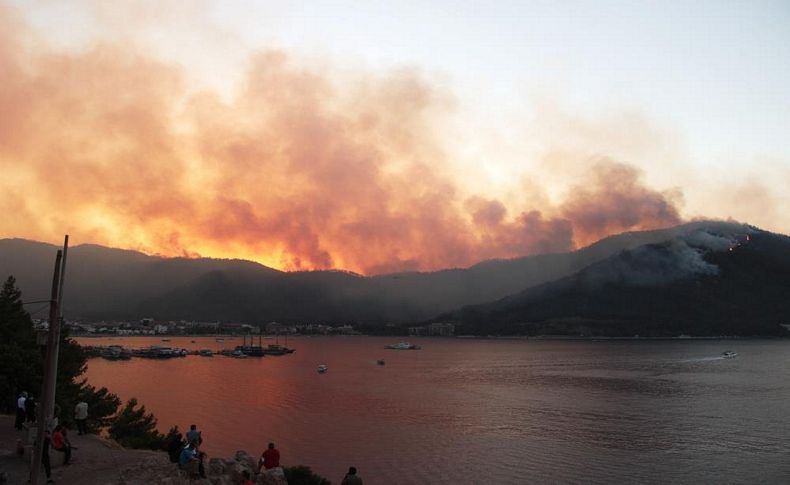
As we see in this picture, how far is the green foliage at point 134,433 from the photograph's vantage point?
31.0 m

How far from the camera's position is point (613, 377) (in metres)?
101

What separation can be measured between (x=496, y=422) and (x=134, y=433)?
3309 centimetres

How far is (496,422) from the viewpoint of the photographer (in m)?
54.5

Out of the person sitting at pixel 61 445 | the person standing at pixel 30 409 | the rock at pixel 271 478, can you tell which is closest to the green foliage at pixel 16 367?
the person standing at pixel 30 409

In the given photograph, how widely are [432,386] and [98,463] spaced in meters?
70.3

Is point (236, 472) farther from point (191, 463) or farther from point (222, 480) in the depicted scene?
point (191, 463)

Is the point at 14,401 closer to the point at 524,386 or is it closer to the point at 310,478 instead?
the point at 310,478

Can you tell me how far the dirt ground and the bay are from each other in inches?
560

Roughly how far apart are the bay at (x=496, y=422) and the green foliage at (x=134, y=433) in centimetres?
682

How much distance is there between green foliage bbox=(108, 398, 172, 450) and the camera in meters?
31.0

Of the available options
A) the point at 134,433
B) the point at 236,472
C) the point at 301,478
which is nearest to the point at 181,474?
the point at 236,472

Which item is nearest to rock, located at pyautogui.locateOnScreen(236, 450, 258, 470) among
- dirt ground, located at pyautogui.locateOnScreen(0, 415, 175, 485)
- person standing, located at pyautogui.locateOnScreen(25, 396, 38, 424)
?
dirt ground, located at pyautogui.locateOnScreen(0, 415, 175, 485)

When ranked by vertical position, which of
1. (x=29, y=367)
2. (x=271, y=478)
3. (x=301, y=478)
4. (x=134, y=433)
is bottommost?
(x=301, y=478)

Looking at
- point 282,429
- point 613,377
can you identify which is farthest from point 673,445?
point 613,377
